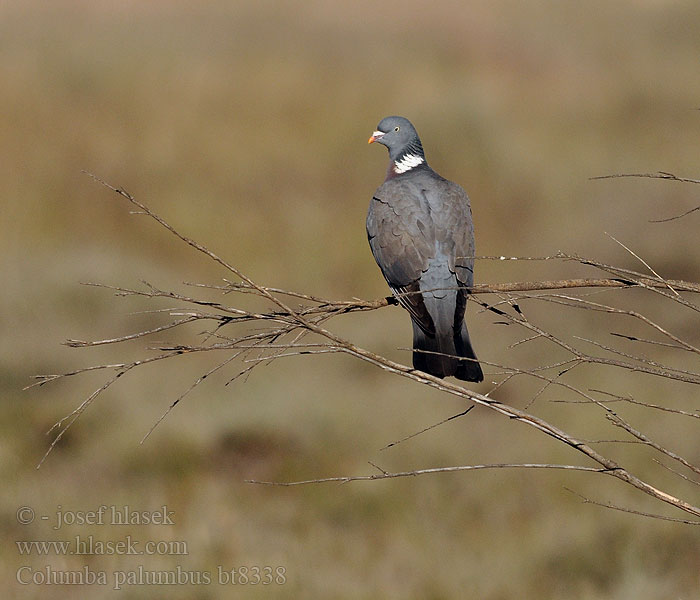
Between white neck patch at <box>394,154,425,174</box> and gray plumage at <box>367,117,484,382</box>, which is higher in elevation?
white neck patch at <box>394,154,425,174</box>

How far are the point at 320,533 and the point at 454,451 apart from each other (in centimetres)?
226

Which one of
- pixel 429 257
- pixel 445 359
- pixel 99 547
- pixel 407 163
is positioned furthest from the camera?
pixel 99 547

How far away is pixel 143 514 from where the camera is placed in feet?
30.8

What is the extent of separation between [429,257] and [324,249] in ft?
46.2

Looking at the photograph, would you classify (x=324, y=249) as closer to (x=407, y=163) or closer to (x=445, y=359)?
(x=407, y=163)

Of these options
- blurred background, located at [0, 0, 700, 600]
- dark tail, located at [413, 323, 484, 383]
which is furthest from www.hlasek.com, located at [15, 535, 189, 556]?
dark tail, located at [413, 323, 484, 383]

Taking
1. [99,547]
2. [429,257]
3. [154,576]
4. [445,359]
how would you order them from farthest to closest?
[99,547] < [154,576] < [429,257] < [445,359]

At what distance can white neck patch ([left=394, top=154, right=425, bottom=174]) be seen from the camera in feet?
19.5

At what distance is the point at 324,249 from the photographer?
19.1 meters

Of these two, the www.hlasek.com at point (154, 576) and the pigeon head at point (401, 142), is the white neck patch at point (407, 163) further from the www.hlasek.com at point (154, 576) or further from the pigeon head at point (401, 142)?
the www.hlasek.com at point (154, 576)

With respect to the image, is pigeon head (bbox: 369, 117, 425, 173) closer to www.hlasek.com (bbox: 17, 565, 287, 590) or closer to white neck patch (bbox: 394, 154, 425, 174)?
white neck patch (bbox: 394, 154, 425, 174)

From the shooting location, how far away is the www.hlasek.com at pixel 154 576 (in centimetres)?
773

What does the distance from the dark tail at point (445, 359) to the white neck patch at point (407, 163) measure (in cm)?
129

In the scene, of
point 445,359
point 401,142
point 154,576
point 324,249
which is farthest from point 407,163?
point 324,249
